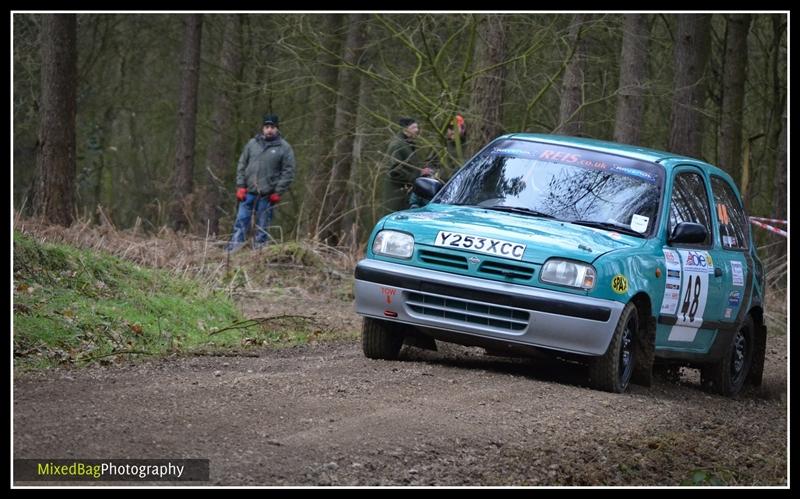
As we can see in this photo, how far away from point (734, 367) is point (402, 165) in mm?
6629

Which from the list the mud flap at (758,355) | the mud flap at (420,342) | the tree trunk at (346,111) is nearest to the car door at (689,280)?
the mud flap at (758,355)

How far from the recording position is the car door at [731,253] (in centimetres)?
1042

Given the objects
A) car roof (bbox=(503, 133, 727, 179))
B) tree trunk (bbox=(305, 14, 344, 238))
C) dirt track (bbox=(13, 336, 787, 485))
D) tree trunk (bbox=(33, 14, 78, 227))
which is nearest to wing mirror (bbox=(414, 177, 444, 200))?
car roof (bbox=(503, 133, 727, 179))

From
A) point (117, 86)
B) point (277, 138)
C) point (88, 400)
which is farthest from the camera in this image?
point (117, 86)

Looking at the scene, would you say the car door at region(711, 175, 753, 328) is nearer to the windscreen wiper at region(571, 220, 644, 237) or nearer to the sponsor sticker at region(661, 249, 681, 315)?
the sponsor sticker at region(661, 249, 681, 315)

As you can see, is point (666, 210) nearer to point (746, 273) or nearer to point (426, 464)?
point (746, 273)

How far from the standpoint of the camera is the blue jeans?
16.9 m

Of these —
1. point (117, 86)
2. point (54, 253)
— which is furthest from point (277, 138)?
point (117, 86)

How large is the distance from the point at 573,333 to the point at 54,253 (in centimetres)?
497

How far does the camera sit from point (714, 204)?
10656 millimetres

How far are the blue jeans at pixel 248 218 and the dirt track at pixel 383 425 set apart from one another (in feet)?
24.2

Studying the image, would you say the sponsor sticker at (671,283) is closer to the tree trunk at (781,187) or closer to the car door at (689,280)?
the car door at (689,280)

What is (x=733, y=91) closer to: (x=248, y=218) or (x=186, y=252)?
(x=248, y=218)

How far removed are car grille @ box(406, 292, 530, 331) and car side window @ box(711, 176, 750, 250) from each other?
9.00ft
